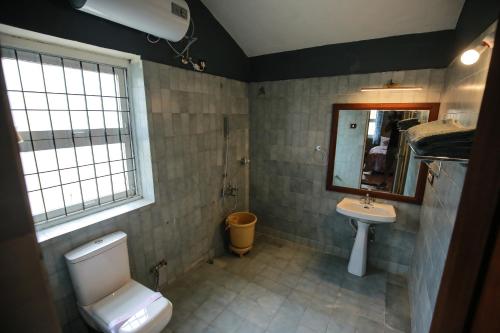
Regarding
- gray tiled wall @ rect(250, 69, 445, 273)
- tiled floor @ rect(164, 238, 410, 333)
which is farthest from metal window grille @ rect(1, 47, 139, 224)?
gray tiled wall @ rect(250, 69, 445, 273)

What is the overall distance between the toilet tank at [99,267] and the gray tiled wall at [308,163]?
204 cm

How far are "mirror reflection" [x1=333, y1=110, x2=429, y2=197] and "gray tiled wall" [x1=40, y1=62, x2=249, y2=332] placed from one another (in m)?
1.35

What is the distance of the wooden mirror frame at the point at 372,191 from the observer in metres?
2.41

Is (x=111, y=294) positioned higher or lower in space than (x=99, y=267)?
lower

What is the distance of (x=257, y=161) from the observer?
11.4ft

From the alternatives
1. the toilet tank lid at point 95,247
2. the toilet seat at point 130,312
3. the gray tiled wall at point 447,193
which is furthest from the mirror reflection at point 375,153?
the toilet tank lid at point 95,247

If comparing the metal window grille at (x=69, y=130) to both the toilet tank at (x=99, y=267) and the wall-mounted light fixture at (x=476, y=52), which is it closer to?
the toilet tank at (x=99, y=267)

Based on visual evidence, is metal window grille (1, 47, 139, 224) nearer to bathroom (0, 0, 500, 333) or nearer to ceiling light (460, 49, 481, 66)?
bathroom (0, 0, 500, 333)

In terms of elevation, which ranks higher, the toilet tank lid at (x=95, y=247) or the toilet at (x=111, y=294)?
the toilet tank lid at (x=95, y=247)

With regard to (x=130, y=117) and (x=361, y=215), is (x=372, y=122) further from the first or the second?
(x=130, y=117)

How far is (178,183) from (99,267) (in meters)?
0.98

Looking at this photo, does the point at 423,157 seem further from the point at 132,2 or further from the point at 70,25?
the point at 70,25

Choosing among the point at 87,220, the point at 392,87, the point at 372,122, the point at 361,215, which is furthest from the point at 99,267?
the point at 392,87

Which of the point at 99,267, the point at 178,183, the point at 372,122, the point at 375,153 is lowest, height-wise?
the point at 99,267
